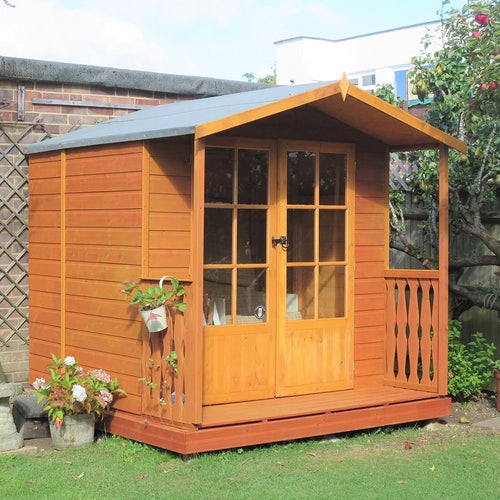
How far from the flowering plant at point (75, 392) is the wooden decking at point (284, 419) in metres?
0.22

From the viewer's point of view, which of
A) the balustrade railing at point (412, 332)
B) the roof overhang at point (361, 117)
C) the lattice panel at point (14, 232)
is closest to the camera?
the roof overhang at point (361, 117)

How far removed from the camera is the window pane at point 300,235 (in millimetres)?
7121

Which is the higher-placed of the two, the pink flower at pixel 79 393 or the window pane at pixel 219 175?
the window pane at pixel 219 175

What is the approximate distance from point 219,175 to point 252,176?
287mm

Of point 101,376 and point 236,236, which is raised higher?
point 236,236

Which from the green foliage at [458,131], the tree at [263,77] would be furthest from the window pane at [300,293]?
the tree at [263,77]

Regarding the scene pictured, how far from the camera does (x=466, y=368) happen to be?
795cm

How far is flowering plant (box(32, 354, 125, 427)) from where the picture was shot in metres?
6.48

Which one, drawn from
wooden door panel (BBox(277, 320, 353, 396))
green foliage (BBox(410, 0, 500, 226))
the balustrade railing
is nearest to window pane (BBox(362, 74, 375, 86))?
green foliage (BBox(410, 0, 500, 226))

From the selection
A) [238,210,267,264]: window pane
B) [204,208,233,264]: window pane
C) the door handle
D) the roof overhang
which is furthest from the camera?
the door handle

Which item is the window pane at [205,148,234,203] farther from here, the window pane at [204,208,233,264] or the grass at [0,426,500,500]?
the grass at [0,426,500,500]

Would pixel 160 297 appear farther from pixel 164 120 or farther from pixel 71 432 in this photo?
pixel 164 120

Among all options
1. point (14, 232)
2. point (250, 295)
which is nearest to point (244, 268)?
point (250, 295)

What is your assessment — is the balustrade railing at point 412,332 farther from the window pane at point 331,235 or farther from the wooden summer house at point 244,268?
the window pane at point 331,235
